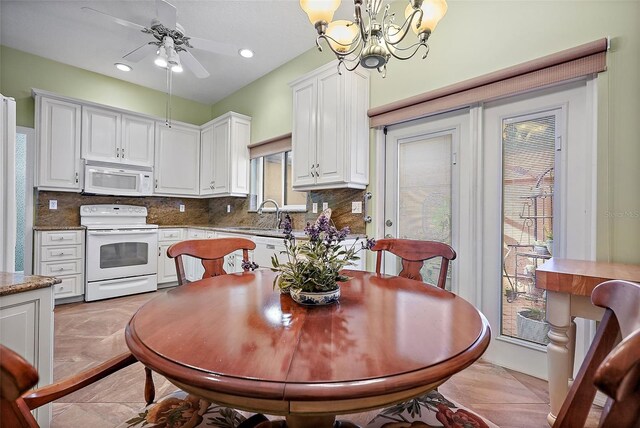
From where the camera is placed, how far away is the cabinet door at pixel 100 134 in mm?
3816

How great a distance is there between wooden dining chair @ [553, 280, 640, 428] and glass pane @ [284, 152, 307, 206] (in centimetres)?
317

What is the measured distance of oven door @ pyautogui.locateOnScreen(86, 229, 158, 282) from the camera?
3650mm

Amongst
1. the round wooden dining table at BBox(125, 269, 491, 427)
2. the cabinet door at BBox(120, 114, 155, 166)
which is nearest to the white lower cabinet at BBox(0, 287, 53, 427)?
the round wooden dining table at BBox(125, 269, 491, 427)

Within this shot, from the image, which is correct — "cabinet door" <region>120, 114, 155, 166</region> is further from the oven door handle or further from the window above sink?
the window above sink

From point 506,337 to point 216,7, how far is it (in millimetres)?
3753

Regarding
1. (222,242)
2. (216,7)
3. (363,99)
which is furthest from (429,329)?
(216,7)

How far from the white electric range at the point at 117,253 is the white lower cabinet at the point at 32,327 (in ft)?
8.69

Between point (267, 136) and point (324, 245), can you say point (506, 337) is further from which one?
point (267, 136)

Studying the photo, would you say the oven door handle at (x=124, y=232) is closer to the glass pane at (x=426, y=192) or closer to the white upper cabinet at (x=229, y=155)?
the white upper cabinet at (x=229, y=155)

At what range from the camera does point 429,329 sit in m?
0.81

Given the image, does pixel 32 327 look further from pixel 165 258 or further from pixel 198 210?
pixel 198 210

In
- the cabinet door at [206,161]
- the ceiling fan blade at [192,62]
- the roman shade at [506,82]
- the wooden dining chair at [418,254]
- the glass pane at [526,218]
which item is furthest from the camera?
the cabinet door at [206,161]

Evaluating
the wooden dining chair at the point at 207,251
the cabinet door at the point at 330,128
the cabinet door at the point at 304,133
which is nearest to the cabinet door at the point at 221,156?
the cabinet door at the point at 304,133

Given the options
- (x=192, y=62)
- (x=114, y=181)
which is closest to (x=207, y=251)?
(x=192, y=62)
